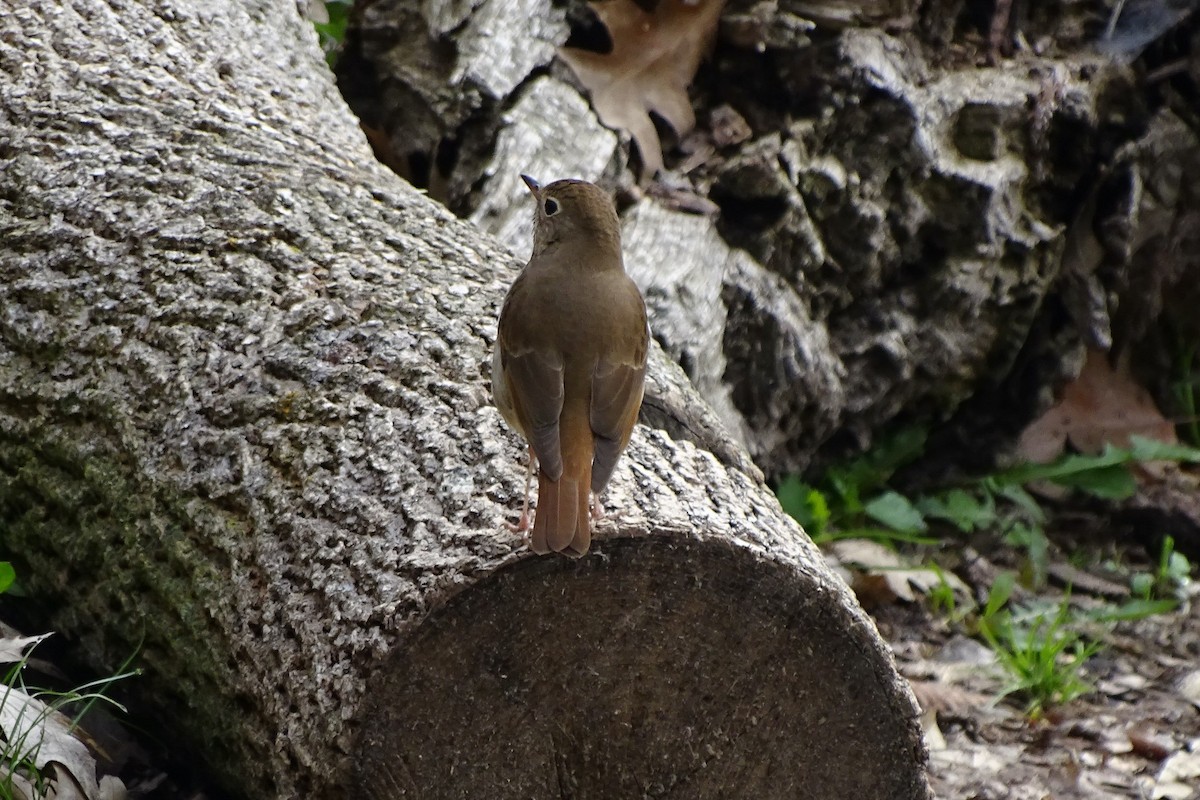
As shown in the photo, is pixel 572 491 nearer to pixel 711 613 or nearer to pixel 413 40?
pixel 711 613

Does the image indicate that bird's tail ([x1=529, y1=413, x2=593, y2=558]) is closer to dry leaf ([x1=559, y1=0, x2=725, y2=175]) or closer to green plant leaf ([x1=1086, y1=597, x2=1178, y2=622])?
dry leaf ([x1=559, y1=0, x2=725, y2=175])

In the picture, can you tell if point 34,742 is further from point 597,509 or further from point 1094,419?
point 1094,419

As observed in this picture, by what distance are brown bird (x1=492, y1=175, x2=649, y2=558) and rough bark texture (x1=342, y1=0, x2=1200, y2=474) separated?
1008 millimetres

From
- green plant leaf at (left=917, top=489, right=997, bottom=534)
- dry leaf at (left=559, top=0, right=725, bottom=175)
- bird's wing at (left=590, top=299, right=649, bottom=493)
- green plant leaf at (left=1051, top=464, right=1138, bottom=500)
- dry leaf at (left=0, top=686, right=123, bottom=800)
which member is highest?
dry leaf at (left=559, top=0, right=725, bottom=175)

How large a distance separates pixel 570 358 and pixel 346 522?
70 cm

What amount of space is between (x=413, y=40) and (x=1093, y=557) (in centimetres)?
329

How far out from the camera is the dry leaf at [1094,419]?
19.0ft

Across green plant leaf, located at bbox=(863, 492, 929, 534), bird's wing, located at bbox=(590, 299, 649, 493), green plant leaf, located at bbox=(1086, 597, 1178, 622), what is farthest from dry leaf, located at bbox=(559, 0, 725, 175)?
green plant leaf, located at bbox=(1086, 597, 1178, 622)

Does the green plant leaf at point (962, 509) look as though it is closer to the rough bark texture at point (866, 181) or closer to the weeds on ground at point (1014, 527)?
the weeds on ground at point (1014, 527)

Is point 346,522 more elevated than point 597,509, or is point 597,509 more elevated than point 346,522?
point 597,509

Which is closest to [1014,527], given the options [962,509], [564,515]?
[962,509]

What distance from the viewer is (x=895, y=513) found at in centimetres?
520

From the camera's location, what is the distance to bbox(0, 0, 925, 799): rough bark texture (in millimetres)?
2562

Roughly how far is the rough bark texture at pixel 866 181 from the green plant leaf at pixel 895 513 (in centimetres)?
31
